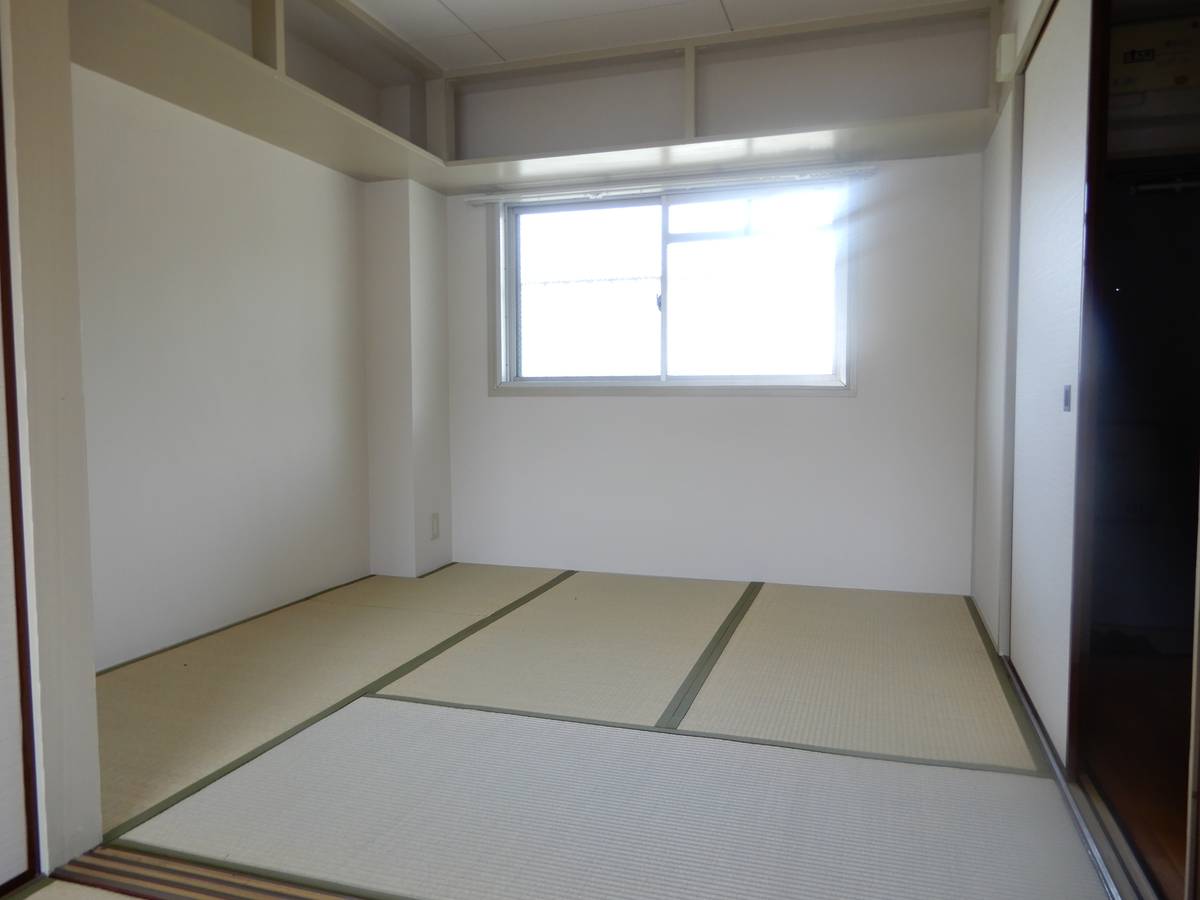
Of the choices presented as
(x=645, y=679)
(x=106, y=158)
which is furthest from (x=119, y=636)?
(x=645, y=679)

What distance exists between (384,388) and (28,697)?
2.89m

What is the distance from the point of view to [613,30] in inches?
149

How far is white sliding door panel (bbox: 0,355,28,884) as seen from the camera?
163cm

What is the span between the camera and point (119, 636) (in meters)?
2.99

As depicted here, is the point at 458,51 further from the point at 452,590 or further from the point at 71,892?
the point at 71,892

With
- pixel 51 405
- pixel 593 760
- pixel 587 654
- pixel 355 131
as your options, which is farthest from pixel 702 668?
pixel 355 131

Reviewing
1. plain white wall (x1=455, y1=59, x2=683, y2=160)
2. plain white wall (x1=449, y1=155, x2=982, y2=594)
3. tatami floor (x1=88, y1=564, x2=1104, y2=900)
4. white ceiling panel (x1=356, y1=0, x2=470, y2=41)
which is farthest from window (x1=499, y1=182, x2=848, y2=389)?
tatami floor (x1=88, y1=564, x2=1104, y2=900)

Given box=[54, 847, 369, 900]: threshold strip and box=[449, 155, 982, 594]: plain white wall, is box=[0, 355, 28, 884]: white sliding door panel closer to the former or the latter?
box=[54, 847, 369, 900]: threshold strip

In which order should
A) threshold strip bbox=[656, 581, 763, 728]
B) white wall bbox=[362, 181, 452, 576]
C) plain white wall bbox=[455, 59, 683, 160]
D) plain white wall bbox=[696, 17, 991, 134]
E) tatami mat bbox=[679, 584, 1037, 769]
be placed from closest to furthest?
tatami mat bbox=[679, 584, 1037, 769] < threshold strip bbox=[656, 581, 763, 728] < plain white wall bbox=[696, 17, 991, 134] < plain white wall bbox=[455, 59, 683, 160] < white wall bbox=[362, 181, 452, 576]

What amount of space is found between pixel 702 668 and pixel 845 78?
2.88 meters

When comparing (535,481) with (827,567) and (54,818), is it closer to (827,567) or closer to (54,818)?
(827,567)

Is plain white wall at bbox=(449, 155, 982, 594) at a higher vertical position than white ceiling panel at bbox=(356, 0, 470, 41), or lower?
lower

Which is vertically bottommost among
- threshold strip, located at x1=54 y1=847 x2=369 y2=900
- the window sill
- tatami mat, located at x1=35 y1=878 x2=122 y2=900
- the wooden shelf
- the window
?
tatami mat, located at x1=35 y1=878 x2=122 y2=900

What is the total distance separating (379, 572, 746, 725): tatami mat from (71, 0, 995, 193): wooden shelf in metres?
2.16
